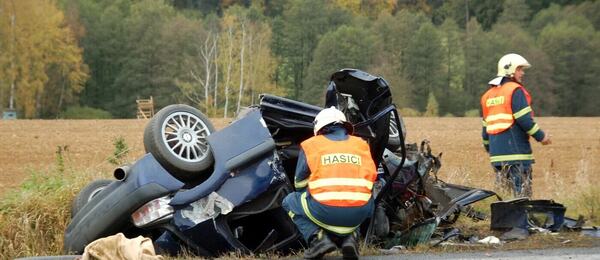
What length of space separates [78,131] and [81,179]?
33732mm

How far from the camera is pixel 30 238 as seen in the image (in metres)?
6.51

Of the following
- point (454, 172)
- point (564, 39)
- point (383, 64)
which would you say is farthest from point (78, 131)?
point (564, 39)

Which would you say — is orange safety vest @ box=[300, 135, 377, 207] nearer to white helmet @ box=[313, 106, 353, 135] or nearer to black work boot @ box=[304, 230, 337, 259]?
white helmet @ box=[313, 106, 353, 135]

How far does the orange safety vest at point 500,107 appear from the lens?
836 cm

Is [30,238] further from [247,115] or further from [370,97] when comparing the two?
[370,97]

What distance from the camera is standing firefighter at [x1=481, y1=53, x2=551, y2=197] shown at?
326 inches

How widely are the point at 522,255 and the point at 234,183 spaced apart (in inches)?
80.6

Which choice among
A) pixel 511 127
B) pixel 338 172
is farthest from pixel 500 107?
pixel 338 172

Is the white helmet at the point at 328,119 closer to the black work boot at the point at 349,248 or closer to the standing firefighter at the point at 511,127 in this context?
the black work boot at the point at 349,248

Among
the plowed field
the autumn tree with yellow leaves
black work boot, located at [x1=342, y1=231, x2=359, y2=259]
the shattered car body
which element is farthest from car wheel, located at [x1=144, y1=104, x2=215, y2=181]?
the autumn tree with yellow leaves

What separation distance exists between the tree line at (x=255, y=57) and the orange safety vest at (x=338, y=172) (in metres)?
64.2

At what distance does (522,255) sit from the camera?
5234 mm

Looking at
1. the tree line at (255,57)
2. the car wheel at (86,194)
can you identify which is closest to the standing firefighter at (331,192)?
the car wheel at (86,194)

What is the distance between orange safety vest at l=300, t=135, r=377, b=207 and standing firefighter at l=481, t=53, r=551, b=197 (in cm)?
352
